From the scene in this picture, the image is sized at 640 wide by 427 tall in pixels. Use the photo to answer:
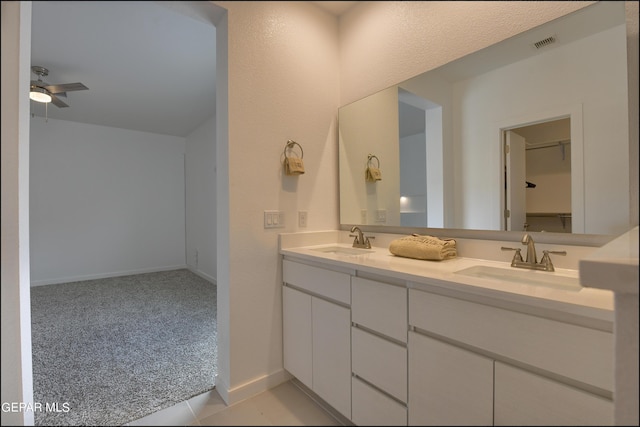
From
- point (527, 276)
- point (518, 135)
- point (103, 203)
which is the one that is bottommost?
point (527, 276)

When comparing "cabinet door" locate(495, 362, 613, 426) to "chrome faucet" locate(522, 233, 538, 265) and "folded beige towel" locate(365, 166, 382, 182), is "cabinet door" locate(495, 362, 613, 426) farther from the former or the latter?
"folded beige towel" locate(365, 166, 382, 182)

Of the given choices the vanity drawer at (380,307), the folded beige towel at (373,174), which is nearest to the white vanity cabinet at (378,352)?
the vanity drawer at (380,307)

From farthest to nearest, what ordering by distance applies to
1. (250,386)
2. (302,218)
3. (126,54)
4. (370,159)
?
(370,159) → (302,218) → (250,386) → (126,54)

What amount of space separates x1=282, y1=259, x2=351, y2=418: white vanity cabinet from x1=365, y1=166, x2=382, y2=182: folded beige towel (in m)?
0.71

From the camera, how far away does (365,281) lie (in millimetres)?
1029

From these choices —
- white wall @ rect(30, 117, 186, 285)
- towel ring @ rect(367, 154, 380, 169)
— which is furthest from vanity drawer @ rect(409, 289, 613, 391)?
white wall @ rect(30, 117, 186, 285)

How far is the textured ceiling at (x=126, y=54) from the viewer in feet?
2.31

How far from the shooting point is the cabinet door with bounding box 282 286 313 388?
126 centimetres

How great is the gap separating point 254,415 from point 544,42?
1.59 m

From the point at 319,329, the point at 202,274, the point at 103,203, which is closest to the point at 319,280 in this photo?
the point at 319,329

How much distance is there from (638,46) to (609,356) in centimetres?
86

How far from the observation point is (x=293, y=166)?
1363 millimetres

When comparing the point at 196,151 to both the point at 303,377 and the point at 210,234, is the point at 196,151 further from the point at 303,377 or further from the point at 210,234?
the point at 303,377

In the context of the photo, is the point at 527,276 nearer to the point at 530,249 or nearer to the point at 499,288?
the point at 530,249
